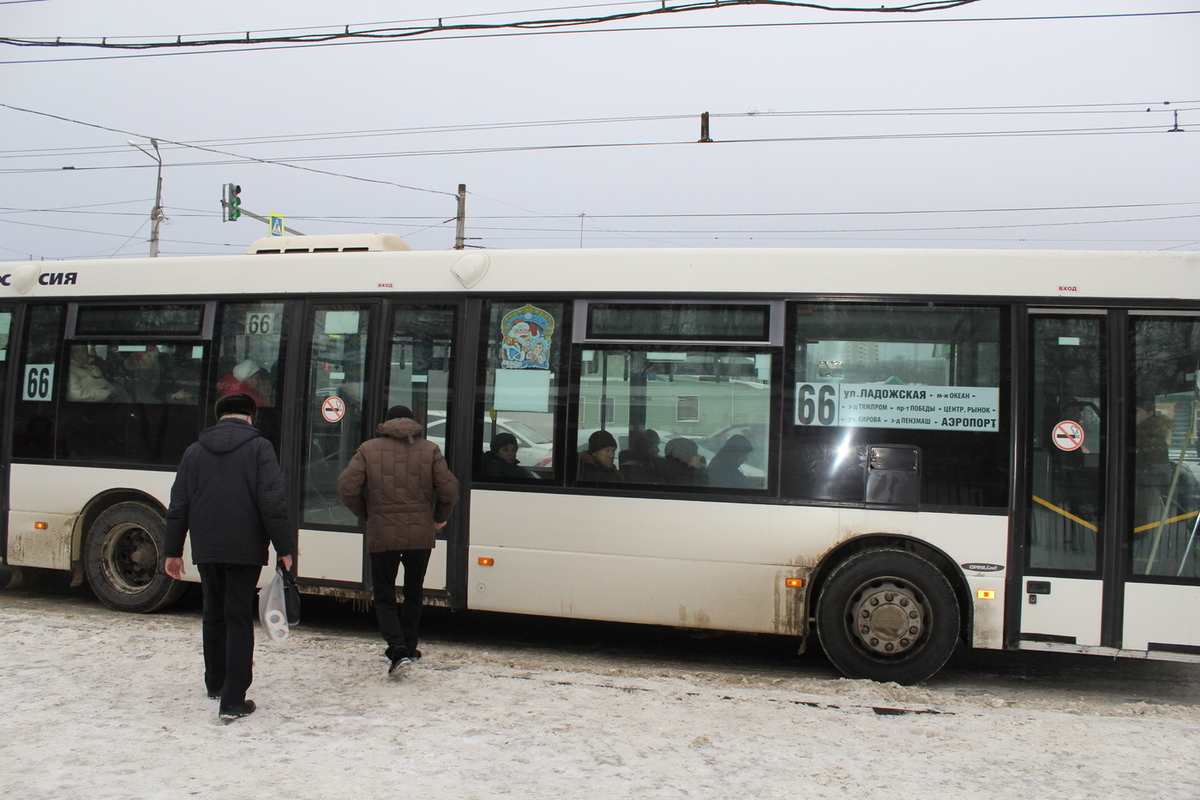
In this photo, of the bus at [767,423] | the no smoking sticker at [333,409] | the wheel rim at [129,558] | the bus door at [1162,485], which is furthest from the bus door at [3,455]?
the bus door at [1162,485]

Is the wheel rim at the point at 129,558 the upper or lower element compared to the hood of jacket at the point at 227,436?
lower

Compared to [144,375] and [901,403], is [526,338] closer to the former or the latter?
[901,403]

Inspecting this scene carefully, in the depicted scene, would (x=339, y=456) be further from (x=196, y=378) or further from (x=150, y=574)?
(x=150, y=574)

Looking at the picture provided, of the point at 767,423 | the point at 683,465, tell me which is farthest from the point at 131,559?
the point at 767,423

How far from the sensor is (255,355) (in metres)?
7.28

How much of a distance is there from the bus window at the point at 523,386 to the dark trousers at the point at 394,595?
3.41ft

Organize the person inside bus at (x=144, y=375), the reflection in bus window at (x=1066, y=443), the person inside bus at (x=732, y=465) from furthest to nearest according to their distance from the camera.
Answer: the person inside bus at (x=144, y=375) < the person inside bus at (x=732, y=465) < the reflection in bus window at (x=1066, y=443)

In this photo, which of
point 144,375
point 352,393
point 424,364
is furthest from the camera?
point 144,375

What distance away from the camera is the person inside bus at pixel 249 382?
720 cm

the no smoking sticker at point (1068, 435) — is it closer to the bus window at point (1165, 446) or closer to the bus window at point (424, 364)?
the bus window at point (1165, 446)

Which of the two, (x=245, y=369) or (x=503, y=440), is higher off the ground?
(x=245, y=369)

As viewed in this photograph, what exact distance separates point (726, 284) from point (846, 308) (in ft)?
2.71

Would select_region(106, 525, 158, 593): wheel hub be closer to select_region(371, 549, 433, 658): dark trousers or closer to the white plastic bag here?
select_region(371, 549, 433, 658): dark trousers

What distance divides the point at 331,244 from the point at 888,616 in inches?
202
